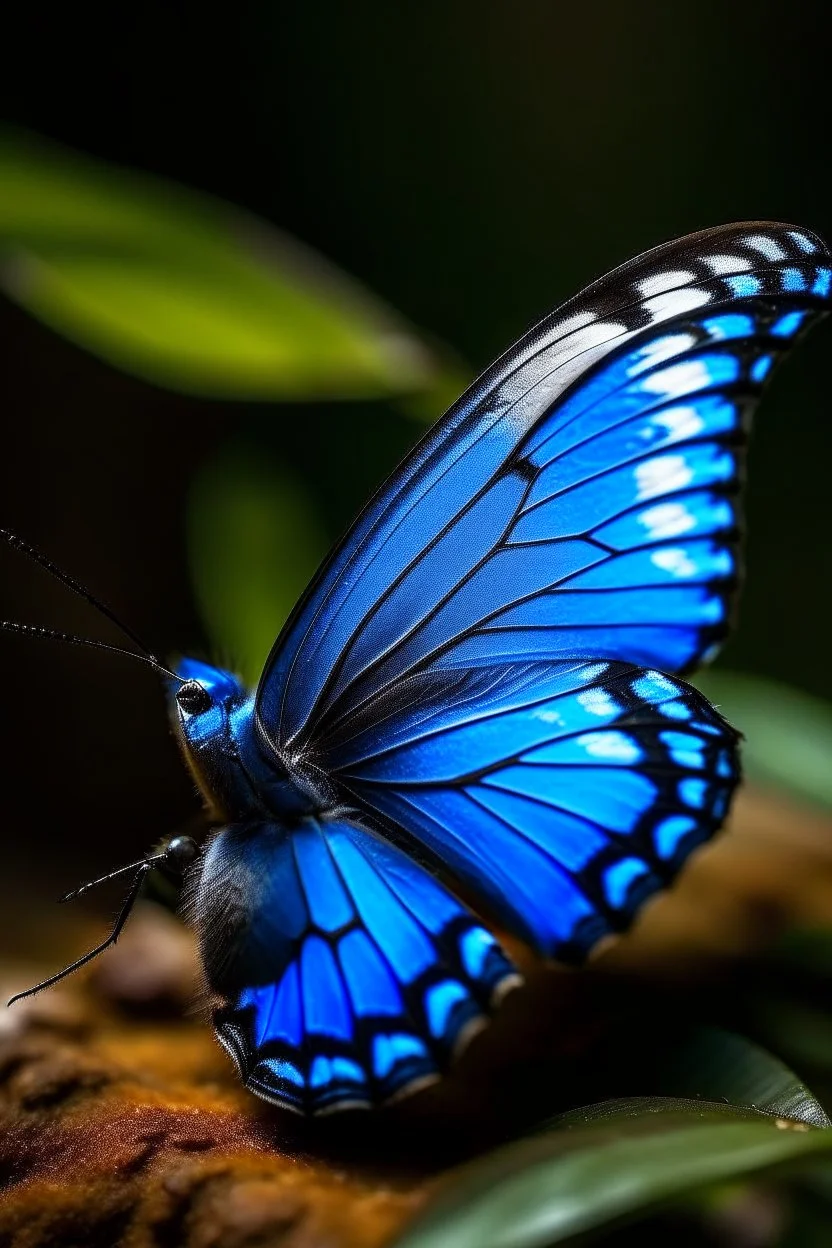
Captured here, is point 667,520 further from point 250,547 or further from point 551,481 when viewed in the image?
point 250,547

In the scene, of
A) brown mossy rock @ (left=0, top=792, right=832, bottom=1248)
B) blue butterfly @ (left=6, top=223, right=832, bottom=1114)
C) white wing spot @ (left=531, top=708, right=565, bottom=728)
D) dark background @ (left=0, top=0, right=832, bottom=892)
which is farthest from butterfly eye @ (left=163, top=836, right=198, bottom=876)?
dark background @ (left=0, top=0, right=832, bottom=892)

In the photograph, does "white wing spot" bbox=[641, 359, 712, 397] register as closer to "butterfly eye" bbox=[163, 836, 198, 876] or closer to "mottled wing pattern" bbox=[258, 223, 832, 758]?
"mottled wing pattern" bbox=[258, 223, 832, 758]

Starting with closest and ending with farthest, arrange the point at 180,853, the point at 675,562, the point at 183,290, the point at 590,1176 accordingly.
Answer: the point at 590,1176 → the point at 180,853 → the point at 675,562 → the point at 183,290

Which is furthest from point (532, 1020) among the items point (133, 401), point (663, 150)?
point (663, 150)

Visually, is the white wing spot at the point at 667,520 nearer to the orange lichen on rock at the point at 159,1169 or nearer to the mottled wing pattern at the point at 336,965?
the mottled wing pattern at the point at 336,965

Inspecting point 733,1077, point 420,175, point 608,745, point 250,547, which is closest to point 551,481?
point 608,745

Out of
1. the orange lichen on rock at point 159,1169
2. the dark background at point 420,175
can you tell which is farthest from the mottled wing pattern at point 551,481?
the dark background at point 420,175
